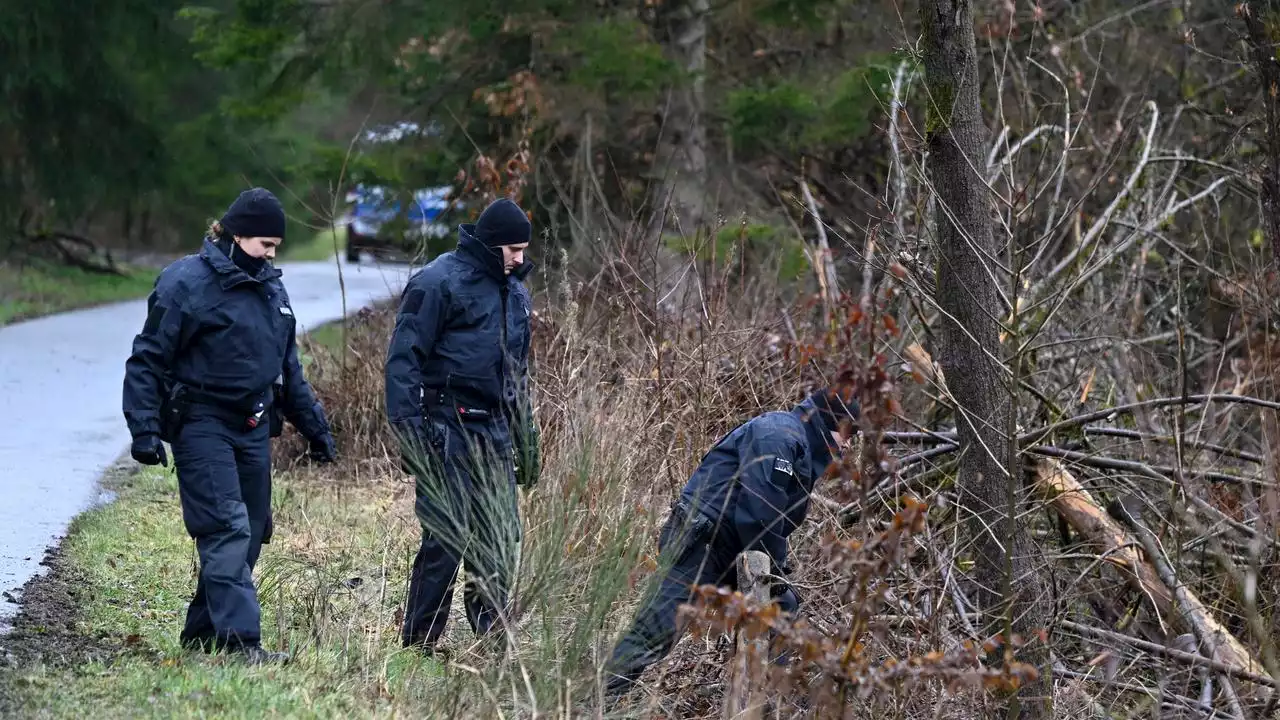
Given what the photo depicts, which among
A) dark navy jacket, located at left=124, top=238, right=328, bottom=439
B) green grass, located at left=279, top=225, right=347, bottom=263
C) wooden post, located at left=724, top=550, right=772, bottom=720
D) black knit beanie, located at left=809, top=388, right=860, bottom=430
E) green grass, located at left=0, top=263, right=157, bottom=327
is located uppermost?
dark navy jacket, located at left=124, top=238, right=328, bottom=439

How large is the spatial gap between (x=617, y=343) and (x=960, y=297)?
131 inches

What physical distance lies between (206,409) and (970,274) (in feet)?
11.1

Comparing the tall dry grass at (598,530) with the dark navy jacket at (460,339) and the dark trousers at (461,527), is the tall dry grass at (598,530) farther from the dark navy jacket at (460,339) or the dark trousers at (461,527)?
the dark navy jacket at (460,339)

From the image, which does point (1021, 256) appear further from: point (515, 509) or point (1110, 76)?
point (1110, 76)

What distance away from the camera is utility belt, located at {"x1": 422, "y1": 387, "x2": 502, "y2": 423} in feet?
21.0

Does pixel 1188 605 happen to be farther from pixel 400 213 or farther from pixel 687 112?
pixel 400 213

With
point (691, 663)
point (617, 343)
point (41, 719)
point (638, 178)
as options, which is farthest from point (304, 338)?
point (41, 719)

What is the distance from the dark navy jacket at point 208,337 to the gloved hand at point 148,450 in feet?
0.29

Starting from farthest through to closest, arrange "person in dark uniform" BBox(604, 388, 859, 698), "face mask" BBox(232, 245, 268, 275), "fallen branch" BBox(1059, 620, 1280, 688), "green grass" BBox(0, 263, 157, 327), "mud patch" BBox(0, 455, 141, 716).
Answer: "green grass" BBox(0, 263, 157, 327) → "fallen branch" BBox(1059, 620, 1280, 688) → "face mask" BBox(232, 245, 268, 275) → "person in dark uniform" BBox(604, 388, 859, 698) → "mud patch" BBox(0, 455, 141, 716)

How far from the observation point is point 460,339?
6.41 metres

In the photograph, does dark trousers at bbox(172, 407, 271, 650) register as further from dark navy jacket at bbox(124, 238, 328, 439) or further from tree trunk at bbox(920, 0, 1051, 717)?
tree trunk at bbox(920, 0, 1051, 717)

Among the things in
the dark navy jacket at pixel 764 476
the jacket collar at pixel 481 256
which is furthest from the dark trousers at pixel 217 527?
the dark navy jacket at pixel 764 476

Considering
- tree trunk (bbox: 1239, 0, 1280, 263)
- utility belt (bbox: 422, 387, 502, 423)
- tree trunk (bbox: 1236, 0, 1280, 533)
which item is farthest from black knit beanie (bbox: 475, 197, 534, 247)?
tree trunk (bbox: 1239, 0, 1280, 263)

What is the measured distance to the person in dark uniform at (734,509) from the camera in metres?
5.85
